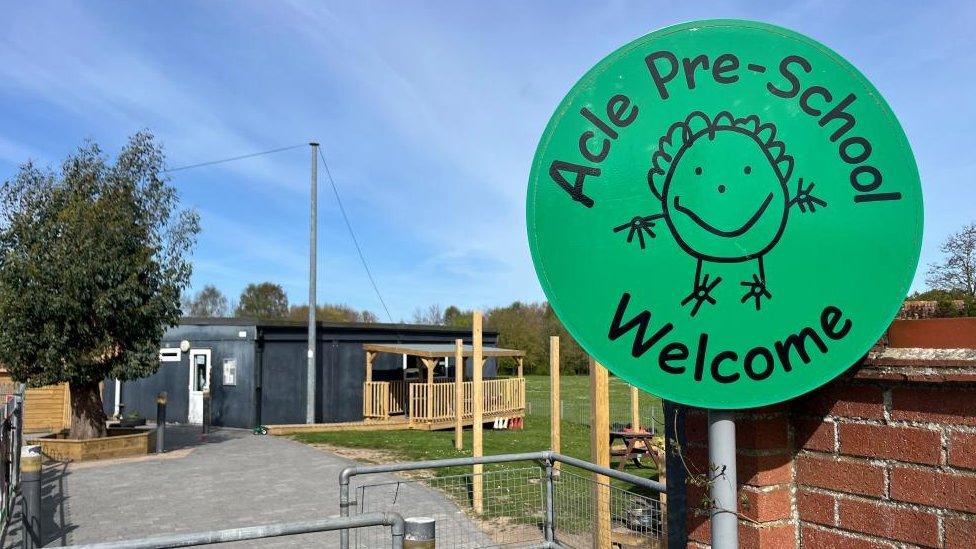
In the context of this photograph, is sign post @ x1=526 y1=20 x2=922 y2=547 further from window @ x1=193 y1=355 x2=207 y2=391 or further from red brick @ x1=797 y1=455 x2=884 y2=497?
window @ x1=193 y1=355 x2=207 y2=391

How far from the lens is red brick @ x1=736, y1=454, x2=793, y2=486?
1746 mm

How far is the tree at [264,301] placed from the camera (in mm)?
79312

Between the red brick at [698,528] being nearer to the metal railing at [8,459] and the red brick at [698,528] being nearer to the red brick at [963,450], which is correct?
the red brick at [963,450]

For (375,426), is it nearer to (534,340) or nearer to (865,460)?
(865,460)

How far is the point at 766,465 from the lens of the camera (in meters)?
1.75

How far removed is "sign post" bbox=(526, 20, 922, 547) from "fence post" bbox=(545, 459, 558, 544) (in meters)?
3.73

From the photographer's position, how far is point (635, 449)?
13602mm

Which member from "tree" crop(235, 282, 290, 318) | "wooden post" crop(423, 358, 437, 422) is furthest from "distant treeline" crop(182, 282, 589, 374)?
"wooden post" crop(423, 358, 437, 422)

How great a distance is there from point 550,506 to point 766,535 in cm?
358

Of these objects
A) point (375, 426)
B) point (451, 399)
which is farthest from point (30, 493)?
point (451, 399)

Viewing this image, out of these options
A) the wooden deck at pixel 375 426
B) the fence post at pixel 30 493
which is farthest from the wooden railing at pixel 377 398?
the fence post at pixel 30 493

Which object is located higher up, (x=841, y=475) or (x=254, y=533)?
(x=841, y=475)

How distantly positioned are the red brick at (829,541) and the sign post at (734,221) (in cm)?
34

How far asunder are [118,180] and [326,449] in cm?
743
